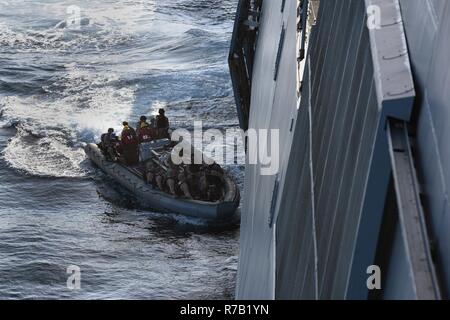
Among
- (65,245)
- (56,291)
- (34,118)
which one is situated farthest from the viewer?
(34,118)

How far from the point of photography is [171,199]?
29.8 meters

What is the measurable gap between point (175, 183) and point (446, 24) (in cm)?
2641

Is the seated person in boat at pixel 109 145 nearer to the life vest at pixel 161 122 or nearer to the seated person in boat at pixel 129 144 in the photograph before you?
the seated person in boat at pixel 129 144

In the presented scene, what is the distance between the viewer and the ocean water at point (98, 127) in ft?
86.4

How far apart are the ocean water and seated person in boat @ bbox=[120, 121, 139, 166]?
141cm

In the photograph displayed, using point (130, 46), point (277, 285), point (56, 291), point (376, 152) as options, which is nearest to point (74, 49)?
point (130, 46)

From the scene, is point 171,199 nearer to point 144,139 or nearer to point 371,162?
point 144,139

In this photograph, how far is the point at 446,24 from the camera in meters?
3.37

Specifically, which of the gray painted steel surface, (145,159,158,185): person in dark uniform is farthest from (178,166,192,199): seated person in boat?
the gray painted steel surface

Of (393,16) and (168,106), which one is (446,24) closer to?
(393,16)

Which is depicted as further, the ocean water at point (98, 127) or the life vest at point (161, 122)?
the life vest at point (161, 122)

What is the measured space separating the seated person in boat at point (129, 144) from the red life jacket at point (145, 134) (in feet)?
0.63
